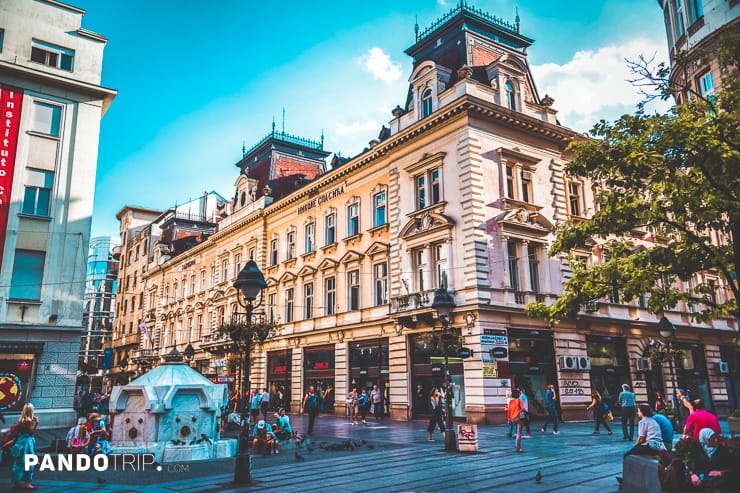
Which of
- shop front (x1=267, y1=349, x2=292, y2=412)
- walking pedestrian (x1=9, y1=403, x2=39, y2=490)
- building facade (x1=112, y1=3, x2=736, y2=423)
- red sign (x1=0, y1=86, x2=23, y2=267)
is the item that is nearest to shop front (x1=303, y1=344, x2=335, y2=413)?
building facade (x1=112, y1=3, x2=736, y2=423)

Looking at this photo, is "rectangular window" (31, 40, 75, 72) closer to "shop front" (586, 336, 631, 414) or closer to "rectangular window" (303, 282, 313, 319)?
"rectangular window" (303, 282, 313, 319)

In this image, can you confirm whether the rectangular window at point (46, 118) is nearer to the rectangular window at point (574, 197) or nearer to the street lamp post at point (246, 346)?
the street lamp post at point (246, 346)

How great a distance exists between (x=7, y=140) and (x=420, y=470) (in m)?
21.7

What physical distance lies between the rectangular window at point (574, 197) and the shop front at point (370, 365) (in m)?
12.2

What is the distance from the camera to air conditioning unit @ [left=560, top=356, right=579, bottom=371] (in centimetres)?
2650

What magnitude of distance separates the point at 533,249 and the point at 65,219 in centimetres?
2121

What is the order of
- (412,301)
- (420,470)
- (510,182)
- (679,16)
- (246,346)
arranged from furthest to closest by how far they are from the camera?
(679,16)
(510,182)
(412,301)
(420,470)
(246,346)

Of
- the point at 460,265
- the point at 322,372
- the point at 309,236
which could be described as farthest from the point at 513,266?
the point at 309,236

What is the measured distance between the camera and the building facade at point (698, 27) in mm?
31597

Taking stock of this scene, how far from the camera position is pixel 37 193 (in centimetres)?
2423

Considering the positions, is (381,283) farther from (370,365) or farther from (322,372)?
(322,372)

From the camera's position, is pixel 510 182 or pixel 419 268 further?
pixel 419 268

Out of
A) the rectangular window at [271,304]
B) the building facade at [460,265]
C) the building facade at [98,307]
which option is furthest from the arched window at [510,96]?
the building facade at [98,307]

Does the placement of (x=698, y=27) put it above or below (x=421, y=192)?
above
